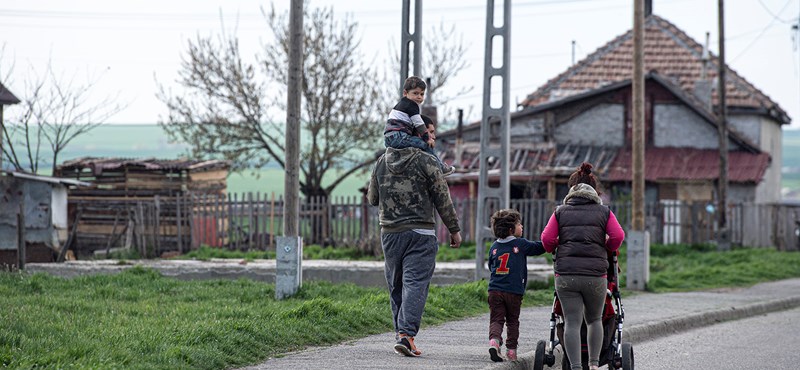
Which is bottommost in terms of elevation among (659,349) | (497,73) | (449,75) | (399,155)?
(659,349)

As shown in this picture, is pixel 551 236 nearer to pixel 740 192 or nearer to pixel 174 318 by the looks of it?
pixel 174 318

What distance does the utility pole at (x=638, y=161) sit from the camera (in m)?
19.8

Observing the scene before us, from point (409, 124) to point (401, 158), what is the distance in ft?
0.93

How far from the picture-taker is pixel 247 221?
104 feet

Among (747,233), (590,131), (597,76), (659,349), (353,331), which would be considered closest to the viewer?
(353,331)

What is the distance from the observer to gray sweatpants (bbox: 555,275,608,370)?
887cm

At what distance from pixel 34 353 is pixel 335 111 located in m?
33.6

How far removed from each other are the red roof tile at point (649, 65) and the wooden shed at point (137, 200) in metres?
15.5

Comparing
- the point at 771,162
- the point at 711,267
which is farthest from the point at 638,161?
the point at 771,162

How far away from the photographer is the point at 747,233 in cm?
3516

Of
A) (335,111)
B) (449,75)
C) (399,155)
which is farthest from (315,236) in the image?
(399,155)

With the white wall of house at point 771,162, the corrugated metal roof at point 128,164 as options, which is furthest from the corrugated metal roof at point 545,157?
the corrugated metal roof at point 128,164

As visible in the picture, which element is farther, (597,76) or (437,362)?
(597,76)

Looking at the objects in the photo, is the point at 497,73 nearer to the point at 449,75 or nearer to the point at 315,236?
the point at 315,236
